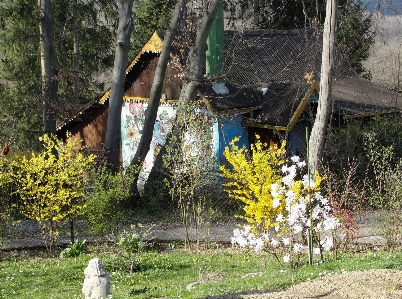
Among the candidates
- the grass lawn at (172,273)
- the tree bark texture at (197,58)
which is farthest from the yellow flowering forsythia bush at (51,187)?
the tree bark texture at (197,58)

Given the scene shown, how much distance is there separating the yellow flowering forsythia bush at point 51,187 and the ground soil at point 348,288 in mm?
7033

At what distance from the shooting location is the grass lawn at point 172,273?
8.74 meters

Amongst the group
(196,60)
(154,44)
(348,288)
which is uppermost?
(154,44)

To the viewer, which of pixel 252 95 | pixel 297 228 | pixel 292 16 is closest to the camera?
pixel 297 228

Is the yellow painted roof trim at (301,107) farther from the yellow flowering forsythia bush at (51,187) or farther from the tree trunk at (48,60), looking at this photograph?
the yellow flowering forsythia bush at (51,187)

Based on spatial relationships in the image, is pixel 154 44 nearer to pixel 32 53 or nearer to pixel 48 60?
pixel 48 60

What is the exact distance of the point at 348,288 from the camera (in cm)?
745

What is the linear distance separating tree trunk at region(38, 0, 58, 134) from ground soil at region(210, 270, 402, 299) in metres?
15.0

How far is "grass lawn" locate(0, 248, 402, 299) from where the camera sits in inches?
344

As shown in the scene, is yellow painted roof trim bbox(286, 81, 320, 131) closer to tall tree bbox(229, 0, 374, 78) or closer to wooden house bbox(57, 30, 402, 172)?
wooden house bbox(57, 30, 402, 172)

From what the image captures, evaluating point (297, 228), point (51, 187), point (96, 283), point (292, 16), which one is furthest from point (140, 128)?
point (96, 283)

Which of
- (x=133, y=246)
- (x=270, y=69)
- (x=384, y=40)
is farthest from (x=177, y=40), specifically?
(x=133, y=246)

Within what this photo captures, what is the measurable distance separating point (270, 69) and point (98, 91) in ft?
43.4

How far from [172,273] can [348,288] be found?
4.43 metres
